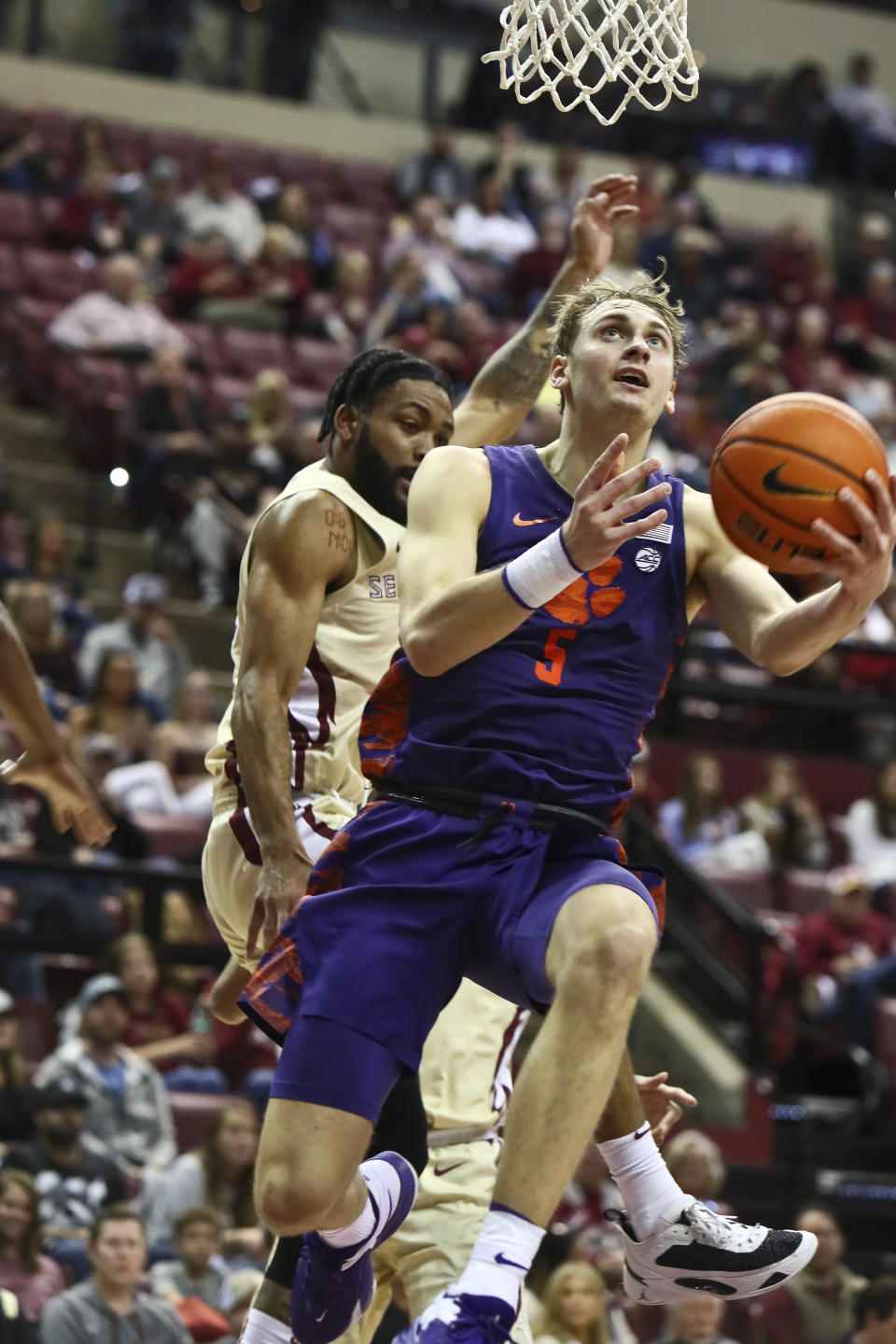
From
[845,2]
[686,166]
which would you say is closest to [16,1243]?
[686,166]

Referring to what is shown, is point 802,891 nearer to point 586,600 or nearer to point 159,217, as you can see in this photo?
point 159,217

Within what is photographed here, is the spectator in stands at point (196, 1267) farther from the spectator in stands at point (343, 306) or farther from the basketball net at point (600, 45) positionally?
the spectator in stands at point (343, 306)

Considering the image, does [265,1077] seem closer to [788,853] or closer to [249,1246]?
[249,1246]

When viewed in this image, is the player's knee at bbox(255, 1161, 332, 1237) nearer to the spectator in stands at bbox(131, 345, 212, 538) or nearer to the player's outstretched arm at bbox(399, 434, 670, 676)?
the player's outstretched arm at bbox(399, 434, 670, 676)

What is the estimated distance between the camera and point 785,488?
405 cm

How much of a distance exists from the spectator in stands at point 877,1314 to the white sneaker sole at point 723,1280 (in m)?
3.24

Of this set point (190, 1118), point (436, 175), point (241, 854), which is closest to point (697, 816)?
point (190, 1118)

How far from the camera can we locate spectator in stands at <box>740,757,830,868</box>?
11.9m

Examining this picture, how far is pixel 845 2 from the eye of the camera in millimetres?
21672

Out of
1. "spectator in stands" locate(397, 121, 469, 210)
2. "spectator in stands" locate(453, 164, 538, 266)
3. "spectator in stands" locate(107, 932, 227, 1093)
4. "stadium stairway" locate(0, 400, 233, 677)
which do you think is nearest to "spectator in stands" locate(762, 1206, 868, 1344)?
"spectator in stands" locate(107, 932, 227, 1093)

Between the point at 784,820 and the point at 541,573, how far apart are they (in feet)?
27.2

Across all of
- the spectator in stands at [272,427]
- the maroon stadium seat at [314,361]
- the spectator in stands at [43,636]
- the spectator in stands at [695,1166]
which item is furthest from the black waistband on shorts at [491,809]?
the maroon stadium seat at [314,361]

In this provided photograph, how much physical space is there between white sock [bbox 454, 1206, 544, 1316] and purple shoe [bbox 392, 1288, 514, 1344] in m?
0.02

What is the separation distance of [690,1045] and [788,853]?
5.76 feet
